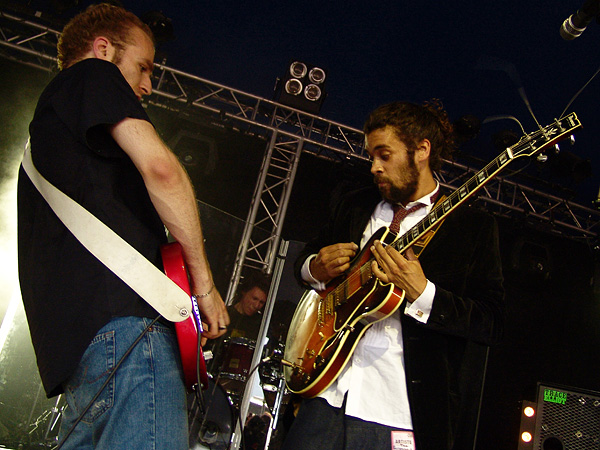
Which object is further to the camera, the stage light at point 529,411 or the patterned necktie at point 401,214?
the stage light at point 529,411

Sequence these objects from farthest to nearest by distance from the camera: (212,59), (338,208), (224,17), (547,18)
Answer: (212,59)
(224,17)
(547,18)
(338,208)

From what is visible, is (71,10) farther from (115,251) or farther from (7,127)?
(115,251)

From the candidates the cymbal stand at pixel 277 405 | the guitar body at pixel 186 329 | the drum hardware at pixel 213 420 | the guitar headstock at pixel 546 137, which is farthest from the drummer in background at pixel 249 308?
the guitar headstock at pixel 546 137

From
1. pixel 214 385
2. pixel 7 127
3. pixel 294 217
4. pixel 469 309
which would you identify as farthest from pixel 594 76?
pixel 7 127

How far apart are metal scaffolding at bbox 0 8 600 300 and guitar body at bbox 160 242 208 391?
4.87 meters

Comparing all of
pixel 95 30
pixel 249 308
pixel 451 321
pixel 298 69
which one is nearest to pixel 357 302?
pixel 451 321

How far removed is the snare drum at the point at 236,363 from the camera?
499 cm

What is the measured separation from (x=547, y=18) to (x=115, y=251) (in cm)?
605

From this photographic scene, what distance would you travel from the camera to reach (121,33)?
175cm

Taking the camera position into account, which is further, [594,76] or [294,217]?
[294,217]

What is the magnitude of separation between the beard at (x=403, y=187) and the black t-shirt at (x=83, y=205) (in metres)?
1.20

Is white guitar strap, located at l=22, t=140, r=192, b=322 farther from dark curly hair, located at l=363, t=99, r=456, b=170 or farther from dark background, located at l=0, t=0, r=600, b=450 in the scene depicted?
dark background, located at l=0, t=0, r=600, b=450

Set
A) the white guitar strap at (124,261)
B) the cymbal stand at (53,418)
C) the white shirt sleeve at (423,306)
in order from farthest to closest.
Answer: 1. the cymbal stand at (53,418)
2. the white shirt sleeve at (423,306)
3. the white guitar strap at (124,261)

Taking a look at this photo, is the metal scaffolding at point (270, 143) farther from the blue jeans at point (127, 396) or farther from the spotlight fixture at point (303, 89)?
the blue jeans at point (127, 396)
